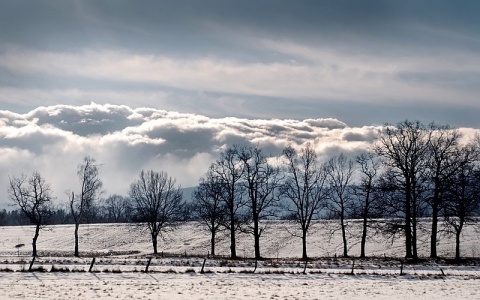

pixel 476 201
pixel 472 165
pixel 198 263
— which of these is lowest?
pixel 198 263

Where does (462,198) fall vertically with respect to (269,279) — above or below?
above

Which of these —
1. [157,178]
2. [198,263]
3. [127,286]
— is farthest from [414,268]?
[157,178]

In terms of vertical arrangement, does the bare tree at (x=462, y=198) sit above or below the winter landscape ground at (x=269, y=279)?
above

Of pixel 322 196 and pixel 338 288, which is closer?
pixel 338 288

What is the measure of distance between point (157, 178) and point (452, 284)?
152ft

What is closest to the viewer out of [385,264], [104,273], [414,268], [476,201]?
[104,273]

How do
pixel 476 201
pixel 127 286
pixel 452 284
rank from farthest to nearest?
pixel 476 201 < pixel 452 284 < pixel 127 286

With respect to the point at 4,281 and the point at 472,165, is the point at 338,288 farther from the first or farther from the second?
the point at 472,165

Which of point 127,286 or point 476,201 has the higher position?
point 476,201

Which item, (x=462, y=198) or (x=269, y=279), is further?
(x=462, y=198)

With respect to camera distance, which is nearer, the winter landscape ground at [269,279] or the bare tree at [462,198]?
the winter landscape ground at [269,279]

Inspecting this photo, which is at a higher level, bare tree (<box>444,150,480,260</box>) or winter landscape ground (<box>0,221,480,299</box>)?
bare tree (<box>444,150,480,260</box>)

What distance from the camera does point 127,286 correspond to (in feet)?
89.1

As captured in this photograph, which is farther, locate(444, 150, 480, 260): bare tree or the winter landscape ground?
locate(444, 150, 480, 260): bare tree
